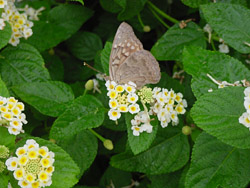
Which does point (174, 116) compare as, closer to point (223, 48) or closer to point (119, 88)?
point (119, 88)

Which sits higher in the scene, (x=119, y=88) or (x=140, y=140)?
(x=119, y=88)

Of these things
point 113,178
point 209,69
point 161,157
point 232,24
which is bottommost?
point 113,178

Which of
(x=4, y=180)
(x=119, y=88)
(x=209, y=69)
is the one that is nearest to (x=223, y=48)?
(x=209, y=69)

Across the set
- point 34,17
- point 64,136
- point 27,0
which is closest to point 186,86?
point 64,136

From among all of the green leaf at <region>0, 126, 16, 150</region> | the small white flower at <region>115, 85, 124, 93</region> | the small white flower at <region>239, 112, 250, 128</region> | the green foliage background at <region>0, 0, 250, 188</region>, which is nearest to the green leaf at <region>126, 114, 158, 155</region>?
the green foliage background at <region>0, 0, 250, 188</region>

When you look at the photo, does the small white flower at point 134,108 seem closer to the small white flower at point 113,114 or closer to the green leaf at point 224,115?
the small white flower at point 113,114

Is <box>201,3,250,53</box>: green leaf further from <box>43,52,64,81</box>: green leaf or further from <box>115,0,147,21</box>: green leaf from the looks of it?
<box>43,52,64,81</box>: green leaf
